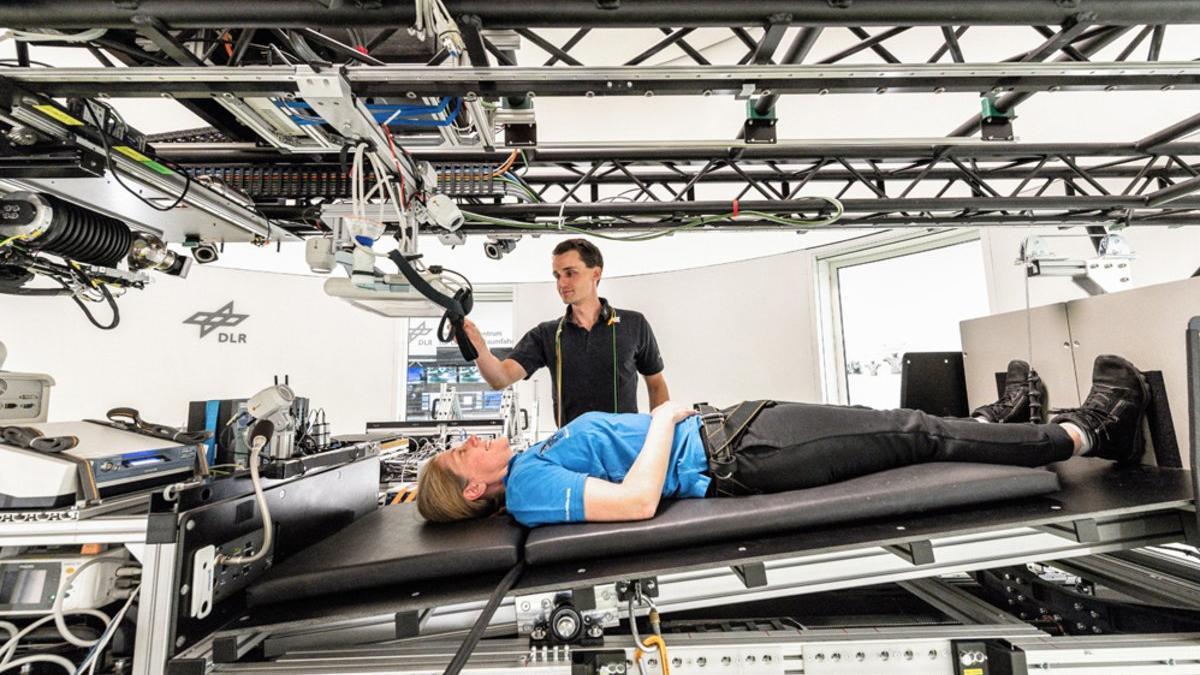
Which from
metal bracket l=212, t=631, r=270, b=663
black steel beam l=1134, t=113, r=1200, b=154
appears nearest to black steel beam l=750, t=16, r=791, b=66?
metal bracket l=212, t=631, r=270, b=663

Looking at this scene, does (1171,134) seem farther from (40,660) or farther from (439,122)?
(40,660)

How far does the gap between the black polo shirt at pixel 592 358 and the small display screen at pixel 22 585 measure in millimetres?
1540

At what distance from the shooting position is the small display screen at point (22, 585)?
1149mm

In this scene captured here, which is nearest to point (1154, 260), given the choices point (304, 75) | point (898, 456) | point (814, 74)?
point (898, 456)

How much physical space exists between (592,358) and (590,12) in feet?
4.60

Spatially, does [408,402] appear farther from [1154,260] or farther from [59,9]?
[1154,260]

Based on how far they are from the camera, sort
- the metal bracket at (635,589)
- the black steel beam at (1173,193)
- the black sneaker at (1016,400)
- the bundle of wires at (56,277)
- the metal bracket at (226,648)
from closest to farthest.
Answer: the metal bracket at (226,648) < the metal bracket at (635,589) < the bundle of wires at (56,277) < the black sneaker at (1016,400) < the black steel beam at (1173,193)

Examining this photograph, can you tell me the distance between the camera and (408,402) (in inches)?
188

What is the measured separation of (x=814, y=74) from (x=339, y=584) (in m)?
1.80

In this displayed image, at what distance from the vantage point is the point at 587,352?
7.16 feet

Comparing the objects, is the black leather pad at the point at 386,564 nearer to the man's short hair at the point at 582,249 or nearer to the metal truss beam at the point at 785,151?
the man's short hair at the point at 582,249

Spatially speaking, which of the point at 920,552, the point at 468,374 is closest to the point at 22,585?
the point at 920,552

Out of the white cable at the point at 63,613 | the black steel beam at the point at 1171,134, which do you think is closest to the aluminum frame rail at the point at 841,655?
the white cable at the point at 63,613

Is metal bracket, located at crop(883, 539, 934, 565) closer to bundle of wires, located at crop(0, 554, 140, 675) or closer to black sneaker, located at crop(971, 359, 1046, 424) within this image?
black sneaker, located at crop(971, 359, 1046, 424)
